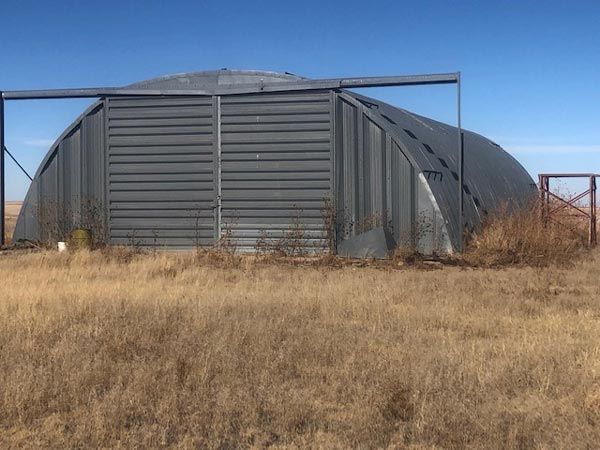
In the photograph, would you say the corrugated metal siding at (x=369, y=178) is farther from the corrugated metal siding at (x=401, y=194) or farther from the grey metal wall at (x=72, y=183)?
the grey metal wall at (x=72, y=183)

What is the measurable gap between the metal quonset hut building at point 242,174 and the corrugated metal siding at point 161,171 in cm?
3

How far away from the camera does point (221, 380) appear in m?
5.73

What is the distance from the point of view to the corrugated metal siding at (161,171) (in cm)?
1788

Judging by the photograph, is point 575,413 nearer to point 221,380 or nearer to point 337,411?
point 337,411

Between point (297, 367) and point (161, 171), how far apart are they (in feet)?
42.1

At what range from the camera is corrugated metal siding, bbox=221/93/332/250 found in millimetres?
17266

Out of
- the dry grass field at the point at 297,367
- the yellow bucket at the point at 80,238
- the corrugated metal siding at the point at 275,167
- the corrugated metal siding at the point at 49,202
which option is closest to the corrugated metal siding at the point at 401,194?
the corrugated metal siding at the point at 275,167

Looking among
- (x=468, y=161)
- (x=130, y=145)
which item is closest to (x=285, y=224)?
(x=130, y=145)

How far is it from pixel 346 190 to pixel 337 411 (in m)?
12.3

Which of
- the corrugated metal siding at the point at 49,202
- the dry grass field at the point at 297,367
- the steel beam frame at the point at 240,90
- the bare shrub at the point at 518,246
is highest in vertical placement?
the steel beam frame at the point at 240,90

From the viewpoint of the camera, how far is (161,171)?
18.1 meters

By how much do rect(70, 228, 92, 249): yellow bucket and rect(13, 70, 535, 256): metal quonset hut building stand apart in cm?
92

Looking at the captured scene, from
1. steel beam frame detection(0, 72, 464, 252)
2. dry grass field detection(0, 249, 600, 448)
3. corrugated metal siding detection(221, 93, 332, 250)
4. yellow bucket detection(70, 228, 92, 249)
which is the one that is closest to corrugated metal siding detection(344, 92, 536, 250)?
steel beam frame detection(0, 72, 464, 252)

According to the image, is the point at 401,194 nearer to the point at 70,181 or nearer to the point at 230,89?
the point at 230,89
